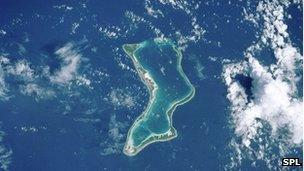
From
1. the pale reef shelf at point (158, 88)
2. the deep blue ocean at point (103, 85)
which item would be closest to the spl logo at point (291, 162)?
the deep blue ocean at point (103, 85)

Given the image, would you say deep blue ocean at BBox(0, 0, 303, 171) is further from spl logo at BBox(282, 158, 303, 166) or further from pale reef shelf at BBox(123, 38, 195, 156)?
spl logo at BBox(282, 158, 303, 166)

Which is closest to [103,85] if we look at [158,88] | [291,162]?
[158,88]

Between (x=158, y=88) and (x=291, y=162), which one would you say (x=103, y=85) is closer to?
(x=158, y=88)

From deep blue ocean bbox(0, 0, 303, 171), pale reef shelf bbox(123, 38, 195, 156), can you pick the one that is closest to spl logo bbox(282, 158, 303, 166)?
deep blue ocean bbox(0, 0, 303, 171)

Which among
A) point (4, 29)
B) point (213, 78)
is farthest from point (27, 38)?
point (213, 78)

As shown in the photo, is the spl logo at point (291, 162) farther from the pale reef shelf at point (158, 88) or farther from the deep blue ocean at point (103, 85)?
the pale reef shelf at point (158, 88)
